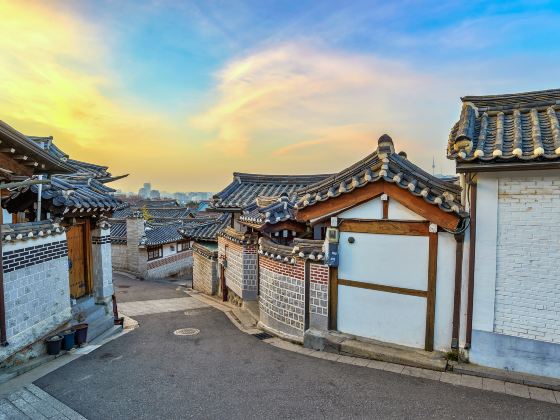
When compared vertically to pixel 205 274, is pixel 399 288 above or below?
above

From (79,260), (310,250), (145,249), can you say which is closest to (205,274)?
(79,260)

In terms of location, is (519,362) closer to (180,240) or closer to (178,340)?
(178,340)

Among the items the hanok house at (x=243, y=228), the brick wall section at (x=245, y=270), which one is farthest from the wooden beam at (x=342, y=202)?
the brick wall section at (x=245, y=270)

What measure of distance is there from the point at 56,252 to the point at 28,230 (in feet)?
4.42

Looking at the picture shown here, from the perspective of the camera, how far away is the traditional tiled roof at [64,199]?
983cm

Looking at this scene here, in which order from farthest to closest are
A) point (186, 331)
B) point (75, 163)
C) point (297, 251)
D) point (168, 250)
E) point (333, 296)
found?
point (168, 250) < point (75, 163) < point (186, 331) < point (297, 251) < point (333, 296)

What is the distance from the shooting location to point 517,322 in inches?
286

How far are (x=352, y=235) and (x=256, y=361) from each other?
4.12m

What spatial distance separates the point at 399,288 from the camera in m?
8.55

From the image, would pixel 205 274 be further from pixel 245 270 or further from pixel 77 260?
pixel 77 260

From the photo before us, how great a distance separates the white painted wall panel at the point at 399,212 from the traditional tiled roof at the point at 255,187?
9.22 m

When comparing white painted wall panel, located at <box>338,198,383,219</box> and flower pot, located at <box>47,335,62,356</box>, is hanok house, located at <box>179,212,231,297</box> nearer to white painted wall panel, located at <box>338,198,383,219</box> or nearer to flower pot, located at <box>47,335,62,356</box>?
flower pot, located at <box>47,335,62,356</box>

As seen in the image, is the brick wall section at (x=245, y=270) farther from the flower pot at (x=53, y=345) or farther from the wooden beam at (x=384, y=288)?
the flower pot at (x=53, y=345)

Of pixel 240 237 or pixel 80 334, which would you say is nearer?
pixel 80 334
